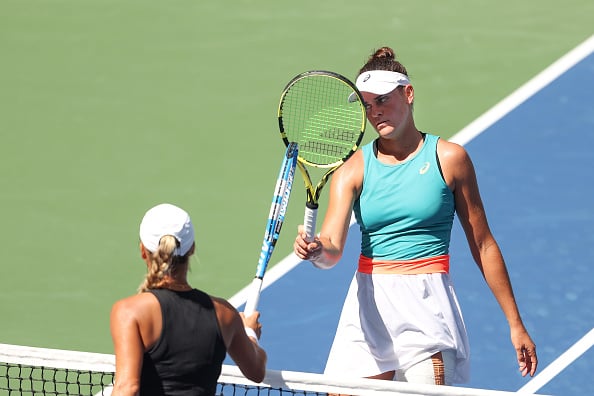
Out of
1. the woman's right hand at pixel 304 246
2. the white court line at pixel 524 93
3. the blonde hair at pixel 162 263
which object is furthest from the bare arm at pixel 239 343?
the white court line at pixel 524 93

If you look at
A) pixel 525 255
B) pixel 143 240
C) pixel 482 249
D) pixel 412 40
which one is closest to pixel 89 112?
pixel 412 40

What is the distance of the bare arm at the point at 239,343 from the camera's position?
18.3 ft

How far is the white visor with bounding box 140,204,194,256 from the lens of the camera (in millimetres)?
5473

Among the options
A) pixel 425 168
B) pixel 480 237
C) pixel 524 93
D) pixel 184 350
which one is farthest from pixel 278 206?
pixel 524 93

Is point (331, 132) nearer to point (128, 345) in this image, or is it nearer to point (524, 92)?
point (128, 345)

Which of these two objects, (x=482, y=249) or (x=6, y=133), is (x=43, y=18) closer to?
(x=6, y=133)

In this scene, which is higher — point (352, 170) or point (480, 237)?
point (352, 170)

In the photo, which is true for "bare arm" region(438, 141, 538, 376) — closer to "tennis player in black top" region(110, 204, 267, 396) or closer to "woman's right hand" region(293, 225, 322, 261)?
"woman's right hand" region(293, 225, 322, 261)

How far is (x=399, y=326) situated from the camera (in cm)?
672

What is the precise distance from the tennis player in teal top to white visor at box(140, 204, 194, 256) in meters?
1.20

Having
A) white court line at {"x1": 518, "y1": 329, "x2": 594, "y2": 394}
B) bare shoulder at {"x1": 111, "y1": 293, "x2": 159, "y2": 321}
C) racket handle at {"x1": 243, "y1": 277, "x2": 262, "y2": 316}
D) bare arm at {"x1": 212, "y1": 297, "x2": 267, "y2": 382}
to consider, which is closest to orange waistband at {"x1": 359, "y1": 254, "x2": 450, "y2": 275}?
racket handle at {"x1": 243, "y1": 277, "x2": 262, "y2": 316}

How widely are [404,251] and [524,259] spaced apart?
367 cm

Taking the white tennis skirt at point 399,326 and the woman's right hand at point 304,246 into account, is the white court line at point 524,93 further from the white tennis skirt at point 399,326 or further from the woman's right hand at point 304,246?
the woman's right hand at point 304,246

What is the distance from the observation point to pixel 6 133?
11883 mm
